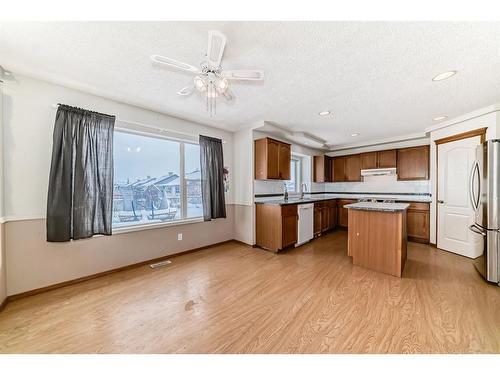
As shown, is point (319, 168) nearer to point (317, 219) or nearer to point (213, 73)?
point (317, 219)

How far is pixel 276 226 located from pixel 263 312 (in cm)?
183

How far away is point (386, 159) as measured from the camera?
486 centimetres

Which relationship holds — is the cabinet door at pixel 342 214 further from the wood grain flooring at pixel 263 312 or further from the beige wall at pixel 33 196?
the beige wall at pixel 33 196

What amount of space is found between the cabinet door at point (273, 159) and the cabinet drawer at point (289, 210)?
667 mm

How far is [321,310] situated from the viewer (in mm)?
1907

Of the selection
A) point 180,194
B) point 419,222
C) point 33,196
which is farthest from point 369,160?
point 33,196

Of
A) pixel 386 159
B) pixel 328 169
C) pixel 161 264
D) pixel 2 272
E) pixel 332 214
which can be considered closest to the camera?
pixel 2 272

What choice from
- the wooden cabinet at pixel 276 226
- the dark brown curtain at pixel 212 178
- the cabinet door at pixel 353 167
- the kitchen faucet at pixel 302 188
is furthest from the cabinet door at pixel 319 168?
the dark brown curtain at pixel 212 178

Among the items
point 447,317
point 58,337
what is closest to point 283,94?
point 447,317

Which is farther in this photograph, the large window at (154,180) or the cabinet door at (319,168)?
the cabinet door at (319,168)

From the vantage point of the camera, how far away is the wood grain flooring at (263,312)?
1481 millimetres

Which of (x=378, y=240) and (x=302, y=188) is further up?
(x=302, y=188)

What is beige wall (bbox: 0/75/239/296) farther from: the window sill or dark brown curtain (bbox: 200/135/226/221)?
dark brown curtain (bbox: 200/135/226/221)

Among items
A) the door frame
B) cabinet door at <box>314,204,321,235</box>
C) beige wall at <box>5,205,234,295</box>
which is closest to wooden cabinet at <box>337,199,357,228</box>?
cabinet door at <box>314,204,321,235</box>
